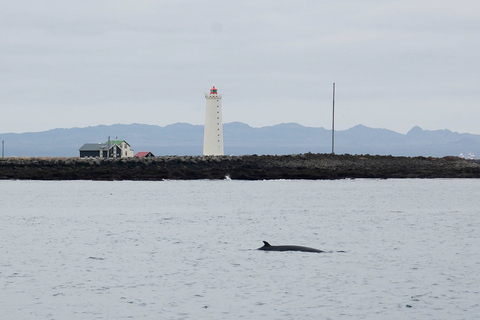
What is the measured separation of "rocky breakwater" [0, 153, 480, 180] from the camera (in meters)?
88.0

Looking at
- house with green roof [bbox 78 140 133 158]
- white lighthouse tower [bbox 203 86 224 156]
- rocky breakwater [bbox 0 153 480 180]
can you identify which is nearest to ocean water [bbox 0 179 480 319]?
rocky breakwater [bbox 0 153 480 180]

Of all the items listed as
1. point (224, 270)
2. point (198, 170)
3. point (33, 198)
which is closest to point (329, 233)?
point (224, 270)

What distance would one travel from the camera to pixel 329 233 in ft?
111

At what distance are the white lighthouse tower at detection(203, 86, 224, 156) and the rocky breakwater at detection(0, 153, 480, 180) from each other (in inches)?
338

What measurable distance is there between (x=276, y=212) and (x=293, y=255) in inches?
842

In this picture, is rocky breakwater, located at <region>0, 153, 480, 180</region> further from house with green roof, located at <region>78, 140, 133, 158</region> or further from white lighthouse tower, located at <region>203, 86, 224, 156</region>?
house with green roof, located at <region>78, 140, 133, 158</region>

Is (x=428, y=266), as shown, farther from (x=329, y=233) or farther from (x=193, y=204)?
(x=193, y=204)

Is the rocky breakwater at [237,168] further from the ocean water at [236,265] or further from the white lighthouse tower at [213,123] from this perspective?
the ocean water at [236,265]

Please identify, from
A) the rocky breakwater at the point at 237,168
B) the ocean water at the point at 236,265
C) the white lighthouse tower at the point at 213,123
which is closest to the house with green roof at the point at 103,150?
the white lighthouse tower at the point at 213,123

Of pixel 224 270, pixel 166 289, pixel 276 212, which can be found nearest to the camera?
pixel 166 289

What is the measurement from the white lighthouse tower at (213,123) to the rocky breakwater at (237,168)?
8.57 m

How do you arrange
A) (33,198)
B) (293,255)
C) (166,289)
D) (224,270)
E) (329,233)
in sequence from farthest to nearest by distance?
(33,198), (329,233), (293,255), (224,270), (166,289)

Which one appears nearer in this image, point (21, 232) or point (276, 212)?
point (21, 232)

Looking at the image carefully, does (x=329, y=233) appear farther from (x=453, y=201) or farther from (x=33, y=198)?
(x=33, y=198)
